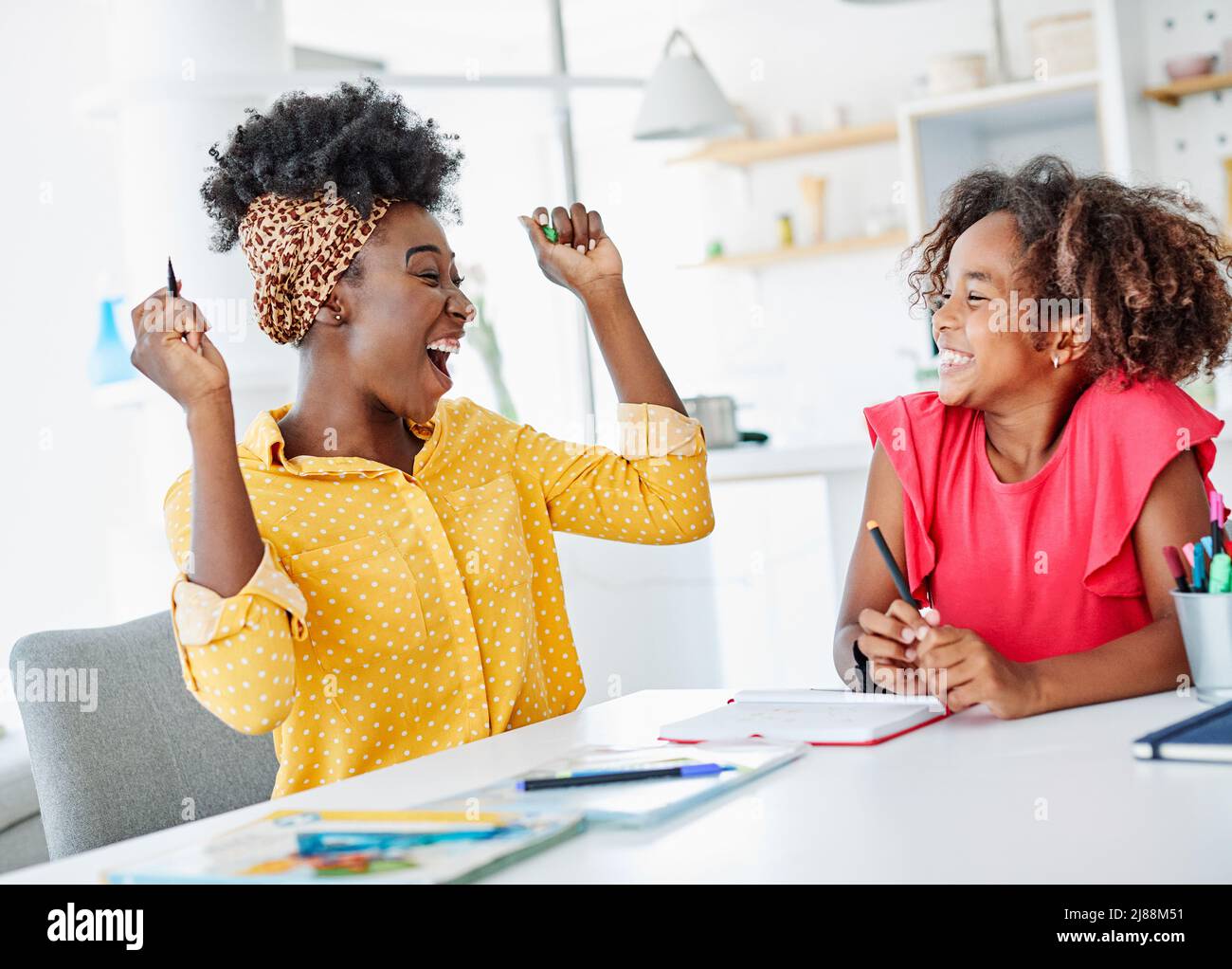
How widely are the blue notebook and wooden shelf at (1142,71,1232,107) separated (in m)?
3.71

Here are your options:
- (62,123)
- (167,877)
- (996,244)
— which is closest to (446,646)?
(167,877)

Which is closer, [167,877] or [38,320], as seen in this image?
[167,877]

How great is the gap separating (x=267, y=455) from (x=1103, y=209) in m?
0.94

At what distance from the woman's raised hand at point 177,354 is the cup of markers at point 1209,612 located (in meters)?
0.83

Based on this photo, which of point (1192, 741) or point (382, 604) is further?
point (382, 604)

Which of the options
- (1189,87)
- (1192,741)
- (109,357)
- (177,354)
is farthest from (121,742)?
(1189,87)

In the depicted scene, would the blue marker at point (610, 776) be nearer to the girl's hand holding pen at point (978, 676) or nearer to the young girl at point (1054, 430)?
the girl's hand holding pen at point (978, 676)

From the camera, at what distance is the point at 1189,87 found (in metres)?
4.21

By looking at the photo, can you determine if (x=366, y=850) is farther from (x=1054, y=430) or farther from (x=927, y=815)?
(x=1054, y=430)

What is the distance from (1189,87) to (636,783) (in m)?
3.95

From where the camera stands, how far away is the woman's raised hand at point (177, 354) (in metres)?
1.22

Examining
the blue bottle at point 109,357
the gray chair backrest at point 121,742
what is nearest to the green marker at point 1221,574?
the gray chair backrest at point 121,742

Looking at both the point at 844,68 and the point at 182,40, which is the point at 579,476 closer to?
the point at 182,40

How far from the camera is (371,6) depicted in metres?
5.90
